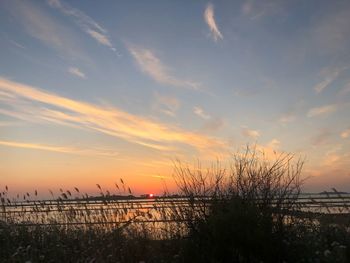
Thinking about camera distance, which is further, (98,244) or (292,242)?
(98,244)

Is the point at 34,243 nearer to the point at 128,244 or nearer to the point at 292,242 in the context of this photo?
the point at 128,244

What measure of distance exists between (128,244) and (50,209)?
550cm

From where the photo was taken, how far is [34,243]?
1326cm

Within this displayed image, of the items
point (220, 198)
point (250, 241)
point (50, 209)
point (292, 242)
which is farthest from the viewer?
point (50, 209)

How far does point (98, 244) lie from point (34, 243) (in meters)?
2.03

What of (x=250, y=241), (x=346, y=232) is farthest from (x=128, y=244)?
(x=346, y=232)

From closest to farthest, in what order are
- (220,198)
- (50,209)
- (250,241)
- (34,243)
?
(250,241) → (220,198) → (34,243) → (50,209)

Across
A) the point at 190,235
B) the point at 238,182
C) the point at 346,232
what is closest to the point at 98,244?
the point at 190,235

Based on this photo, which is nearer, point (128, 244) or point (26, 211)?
point (128, 244)

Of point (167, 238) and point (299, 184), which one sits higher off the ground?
point (299, 184)

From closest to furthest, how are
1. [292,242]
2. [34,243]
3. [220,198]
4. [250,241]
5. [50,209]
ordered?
1. [250,241]
2. [292,242]
3. [220,198]
4. [34,243]
5. [50,209]

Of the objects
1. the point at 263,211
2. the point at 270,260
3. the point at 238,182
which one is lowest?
the point at 270,260

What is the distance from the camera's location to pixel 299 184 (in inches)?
486

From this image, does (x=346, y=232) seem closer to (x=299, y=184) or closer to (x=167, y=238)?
(x=299, y=184)
